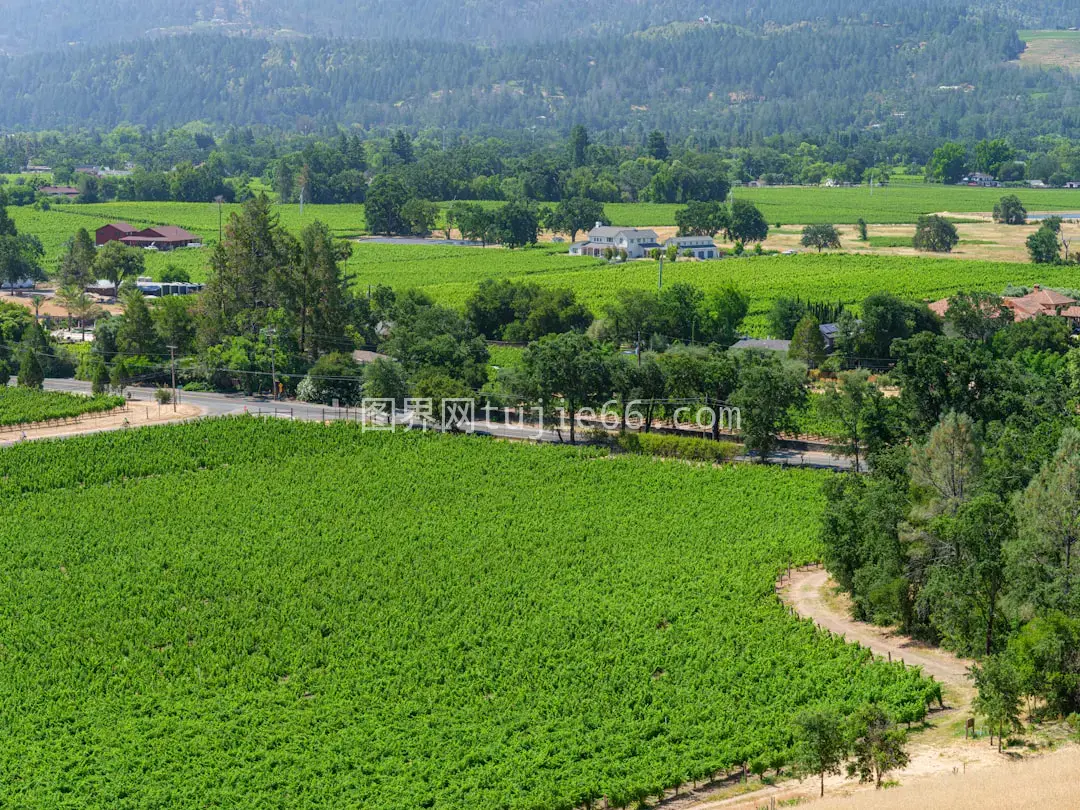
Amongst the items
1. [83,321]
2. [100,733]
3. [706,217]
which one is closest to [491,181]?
[706,217]

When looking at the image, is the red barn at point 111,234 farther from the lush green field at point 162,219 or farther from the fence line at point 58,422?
the fence line at point 58,422

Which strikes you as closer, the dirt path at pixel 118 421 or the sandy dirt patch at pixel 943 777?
the sandy dirt patch at pixel 943 777

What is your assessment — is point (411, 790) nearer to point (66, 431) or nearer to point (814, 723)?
point (814, 723)

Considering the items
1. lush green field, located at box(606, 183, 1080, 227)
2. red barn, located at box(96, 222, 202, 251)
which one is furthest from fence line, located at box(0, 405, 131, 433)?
lush green field, located at box(606, 183, 1080, 227)

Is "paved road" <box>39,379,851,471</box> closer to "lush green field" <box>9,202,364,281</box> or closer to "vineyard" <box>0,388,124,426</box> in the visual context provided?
"vineyard" <box>0,388,124,426</box>

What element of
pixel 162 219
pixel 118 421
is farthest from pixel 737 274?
pixel 162 219

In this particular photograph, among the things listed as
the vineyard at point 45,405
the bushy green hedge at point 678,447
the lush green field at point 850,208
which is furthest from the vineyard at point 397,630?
the lush green field at point 850,208
